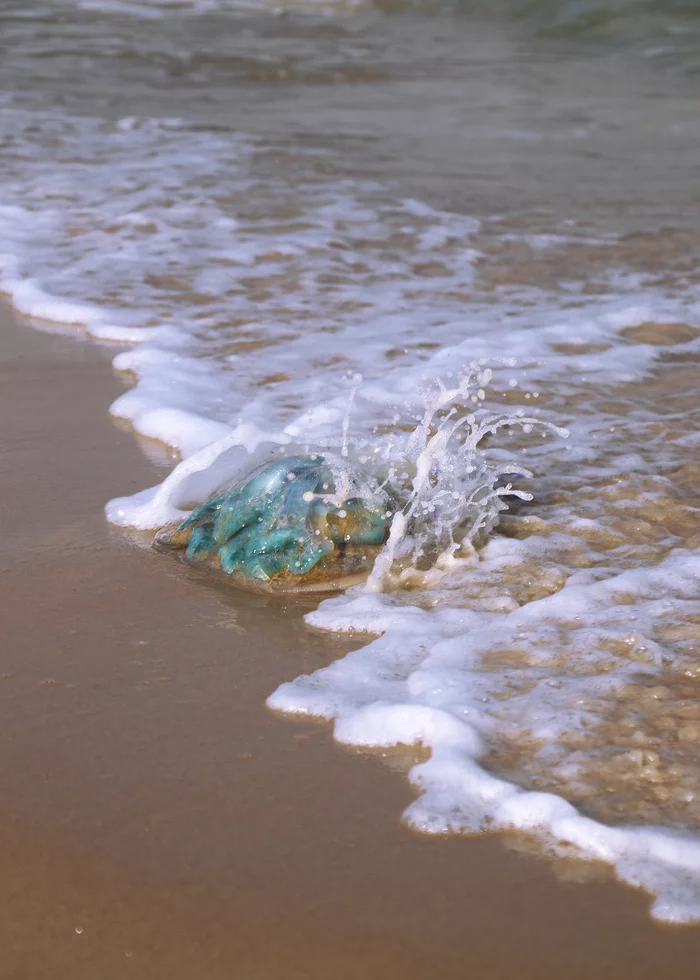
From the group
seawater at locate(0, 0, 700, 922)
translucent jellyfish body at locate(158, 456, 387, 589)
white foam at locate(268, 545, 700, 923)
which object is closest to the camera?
white foam at locate(268, 545, 700, 923)

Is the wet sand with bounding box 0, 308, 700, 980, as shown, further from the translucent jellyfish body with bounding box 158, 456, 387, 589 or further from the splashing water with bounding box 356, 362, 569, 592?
the splashing water with bounding box 356, 362, 569, 592

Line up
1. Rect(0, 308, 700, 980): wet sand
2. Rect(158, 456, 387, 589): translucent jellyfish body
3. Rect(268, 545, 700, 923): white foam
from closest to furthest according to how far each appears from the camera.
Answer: Rect(0, 308, 700, 980): wet sand < Rect(268, 545, 700, 923): white foam < Rect(158, 456, 387, 589): translucent jellyfish body

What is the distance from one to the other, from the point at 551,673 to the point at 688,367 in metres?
2.10

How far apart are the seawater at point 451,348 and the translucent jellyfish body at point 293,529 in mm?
92

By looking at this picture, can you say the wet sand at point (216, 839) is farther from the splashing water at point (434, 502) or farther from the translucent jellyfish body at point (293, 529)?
the splashing water at point (434, 502)

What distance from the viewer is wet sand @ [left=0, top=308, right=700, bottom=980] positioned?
5.64 ft

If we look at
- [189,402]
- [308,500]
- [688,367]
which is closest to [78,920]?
[308,500]

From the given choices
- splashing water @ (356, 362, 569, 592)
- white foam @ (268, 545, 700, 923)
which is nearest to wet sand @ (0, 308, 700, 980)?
white foam @ (268, 545, 700, 923)

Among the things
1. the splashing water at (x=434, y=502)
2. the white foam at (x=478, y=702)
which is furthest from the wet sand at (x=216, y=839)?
the splashing water at (x=434, y=502)

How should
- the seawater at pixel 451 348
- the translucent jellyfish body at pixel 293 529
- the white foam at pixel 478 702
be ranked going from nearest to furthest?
the white foam at pixel 478 702, the seawater at pixel 451 348, the translucent jellyfish body at pixel 293 529

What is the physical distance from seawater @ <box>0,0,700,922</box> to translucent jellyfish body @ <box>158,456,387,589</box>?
0.09 m

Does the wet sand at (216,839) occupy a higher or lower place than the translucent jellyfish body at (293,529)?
lower

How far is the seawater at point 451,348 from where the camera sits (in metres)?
2.22

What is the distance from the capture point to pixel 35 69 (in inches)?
405
